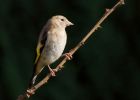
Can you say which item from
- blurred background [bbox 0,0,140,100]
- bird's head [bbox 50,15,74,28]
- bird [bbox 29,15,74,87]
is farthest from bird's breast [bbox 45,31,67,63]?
blurred background [bbox 0,0,140,100]

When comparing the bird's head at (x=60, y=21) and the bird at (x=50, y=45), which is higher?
the bird's head at (x=60, y=21)

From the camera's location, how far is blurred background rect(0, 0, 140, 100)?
650cm

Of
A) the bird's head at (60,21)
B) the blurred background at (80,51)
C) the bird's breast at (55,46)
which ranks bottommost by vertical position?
the blurred background at (80,51)

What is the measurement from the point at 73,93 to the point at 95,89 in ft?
0.91

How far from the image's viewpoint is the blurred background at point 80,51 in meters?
6.50

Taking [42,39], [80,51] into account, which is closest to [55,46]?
[42,39]

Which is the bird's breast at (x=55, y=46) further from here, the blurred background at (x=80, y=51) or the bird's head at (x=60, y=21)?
the blurred background at (x=80, y=51)

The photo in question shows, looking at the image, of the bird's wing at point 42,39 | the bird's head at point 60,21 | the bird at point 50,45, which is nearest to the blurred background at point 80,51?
the bird at point 50,45

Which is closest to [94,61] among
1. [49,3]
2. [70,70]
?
[70,70]

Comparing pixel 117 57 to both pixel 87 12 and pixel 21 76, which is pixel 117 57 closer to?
pixel 87 12

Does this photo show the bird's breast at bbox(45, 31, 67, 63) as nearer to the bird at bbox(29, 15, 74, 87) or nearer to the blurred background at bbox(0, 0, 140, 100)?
the bird at bbox(29, 15, 74, 87)

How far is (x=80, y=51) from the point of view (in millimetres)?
6832

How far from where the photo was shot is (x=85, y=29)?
22.1 ft

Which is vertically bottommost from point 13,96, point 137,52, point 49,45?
point 13,96
